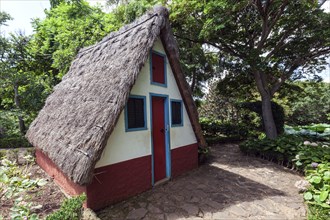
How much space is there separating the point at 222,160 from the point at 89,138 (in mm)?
6569

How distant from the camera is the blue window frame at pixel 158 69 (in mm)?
5487

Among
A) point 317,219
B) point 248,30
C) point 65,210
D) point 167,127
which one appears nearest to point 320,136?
point 248,30

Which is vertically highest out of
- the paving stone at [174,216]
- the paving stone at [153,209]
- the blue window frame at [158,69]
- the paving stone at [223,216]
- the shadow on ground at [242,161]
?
the blue window frame at [158,69]

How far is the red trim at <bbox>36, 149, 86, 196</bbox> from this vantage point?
13.8ft

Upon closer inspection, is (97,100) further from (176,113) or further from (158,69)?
(176,113)

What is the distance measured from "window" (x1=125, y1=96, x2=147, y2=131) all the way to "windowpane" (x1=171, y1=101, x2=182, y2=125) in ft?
4.63

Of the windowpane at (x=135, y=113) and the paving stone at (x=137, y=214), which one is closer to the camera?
the paving stone at (x=137, y=214)

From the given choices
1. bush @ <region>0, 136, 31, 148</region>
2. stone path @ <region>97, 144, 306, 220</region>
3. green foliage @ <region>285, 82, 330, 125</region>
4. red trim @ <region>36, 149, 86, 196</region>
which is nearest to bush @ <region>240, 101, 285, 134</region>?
stone path @ <region>97, 144, 306, 220</region>

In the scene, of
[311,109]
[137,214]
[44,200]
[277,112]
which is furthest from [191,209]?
[311,109]

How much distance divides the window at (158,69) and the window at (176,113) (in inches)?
34.7

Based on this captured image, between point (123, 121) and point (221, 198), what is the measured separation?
11.0 ft

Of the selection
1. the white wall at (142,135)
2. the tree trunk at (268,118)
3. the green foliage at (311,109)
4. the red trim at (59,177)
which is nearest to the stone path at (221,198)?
the red trim at (59,177)

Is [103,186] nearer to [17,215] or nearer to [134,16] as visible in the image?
[17,215]

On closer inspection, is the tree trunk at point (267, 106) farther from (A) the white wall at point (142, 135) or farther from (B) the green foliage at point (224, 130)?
(A) the white wall at point (142, 135)
